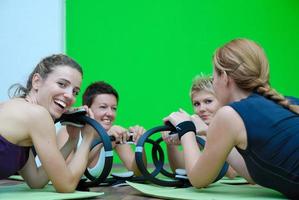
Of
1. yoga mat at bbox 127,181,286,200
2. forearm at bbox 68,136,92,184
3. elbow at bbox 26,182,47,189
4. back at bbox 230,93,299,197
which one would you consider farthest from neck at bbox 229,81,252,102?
elbow at bbox 26,182,47,189

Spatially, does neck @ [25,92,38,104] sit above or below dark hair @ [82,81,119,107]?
below

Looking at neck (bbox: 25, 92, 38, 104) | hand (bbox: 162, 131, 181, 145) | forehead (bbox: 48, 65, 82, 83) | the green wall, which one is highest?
the green wall

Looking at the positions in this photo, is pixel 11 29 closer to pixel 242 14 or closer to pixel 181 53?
pixel 181 53

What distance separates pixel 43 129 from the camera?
5.31 ft

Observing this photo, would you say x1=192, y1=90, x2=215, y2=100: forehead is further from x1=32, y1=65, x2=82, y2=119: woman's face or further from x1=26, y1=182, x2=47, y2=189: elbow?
x1=26, y1=182, x2=47, y2=189: elbow

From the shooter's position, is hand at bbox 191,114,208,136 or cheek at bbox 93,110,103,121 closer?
hand at bbox 191,114,208,136

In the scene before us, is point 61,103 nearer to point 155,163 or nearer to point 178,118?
point 178,118

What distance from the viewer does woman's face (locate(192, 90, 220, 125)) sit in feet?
8.18

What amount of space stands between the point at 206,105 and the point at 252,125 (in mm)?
1071

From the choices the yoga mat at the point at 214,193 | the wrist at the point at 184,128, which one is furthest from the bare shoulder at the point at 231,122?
the wrist at the point at 184,128

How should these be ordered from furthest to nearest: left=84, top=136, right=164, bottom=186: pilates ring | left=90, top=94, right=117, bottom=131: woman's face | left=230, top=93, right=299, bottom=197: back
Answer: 1. left=90, top=94, right=117, bottom=131: woman's face
2. left=84, top=136, right=164, bottom=186: pilates ring
3. left=230, top=93, right=299, bottom=197: back

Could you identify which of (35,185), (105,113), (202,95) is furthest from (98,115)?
(35,185)

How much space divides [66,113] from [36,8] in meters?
2.05

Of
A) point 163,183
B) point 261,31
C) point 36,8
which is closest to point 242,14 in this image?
point 261,31
